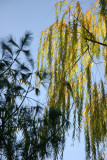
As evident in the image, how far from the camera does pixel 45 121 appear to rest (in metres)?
2.03

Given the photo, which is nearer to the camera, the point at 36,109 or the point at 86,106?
the point at 36,109

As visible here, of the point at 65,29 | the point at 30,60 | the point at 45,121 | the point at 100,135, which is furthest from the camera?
the point at 65,29

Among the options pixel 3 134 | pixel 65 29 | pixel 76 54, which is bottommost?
pixel 3 134

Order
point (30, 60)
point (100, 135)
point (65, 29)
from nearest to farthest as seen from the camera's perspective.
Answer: point (30, 60) < point (100, 135) < point (65, 29)

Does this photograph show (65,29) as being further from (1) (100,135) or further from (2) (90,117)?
(1) (100,135)

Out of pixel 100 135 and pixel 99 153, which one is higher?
pixel 100 135

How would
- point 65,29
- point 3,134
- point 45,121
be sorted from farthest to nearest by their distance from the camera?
point 65,29
point 45,121
point 3,134

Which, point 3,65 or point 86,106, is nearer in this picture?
point 3,65

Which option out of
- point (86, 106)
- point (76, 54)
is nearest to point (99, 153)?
point (86, 106)

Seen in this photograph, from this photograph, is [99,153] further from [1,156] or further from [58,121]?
[1,156]

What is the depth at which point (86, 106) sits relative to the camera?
110 inches

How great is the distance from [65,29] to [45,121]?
111 cm

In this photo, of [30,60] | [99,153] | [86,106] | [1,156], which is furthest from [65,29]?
[1,156]

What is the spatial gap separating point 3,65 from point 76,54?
0.79m
